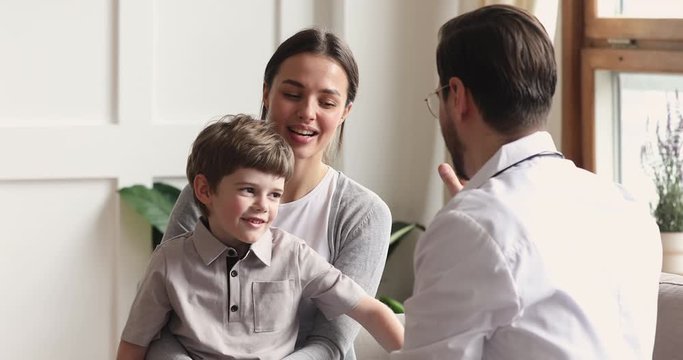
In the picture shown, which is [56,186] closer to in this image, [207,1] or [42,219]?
[42,219]

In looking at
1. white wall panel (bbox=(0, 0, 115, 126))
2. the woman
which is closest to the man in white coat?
the woman

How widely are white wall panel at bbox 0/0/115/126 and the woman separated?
4.68 feet

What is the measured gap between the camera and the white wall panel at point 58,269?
3.48 m

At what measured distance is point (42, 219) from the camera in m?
3.50

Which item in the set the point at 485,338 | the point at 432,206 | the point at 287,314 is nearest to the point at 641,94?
the point at 432,206

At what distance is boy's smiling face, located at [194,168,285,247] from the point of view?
1.93 metres

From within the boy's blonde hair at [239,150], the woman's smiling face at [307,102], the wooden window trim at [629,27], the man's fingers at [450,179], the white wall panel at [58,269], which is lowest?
the white wall panel at [58,269]

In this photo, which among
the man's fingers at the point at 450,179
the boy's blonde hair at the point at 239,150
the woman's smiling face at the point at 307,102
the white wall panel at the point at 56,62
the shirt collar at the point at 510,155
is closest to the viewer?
the shirt collar at the point at 510,155

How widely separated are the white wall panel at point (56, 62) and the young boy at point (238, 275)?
1591 millimetres

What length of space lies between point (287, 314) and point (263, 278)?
0.25ft

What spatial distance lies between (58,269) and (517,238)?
2337mm

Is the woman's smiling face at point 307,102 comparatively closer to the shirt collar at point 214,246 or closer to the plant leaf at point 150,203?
the shirt collar at point 214,246

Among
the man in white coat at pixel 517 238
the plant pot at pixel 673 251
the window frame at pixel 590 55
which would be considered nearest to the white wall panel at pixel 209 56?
the window frame at pixel 590 55

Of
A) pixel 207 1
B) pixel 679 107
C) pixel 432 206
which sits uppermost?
pixel 207 1
